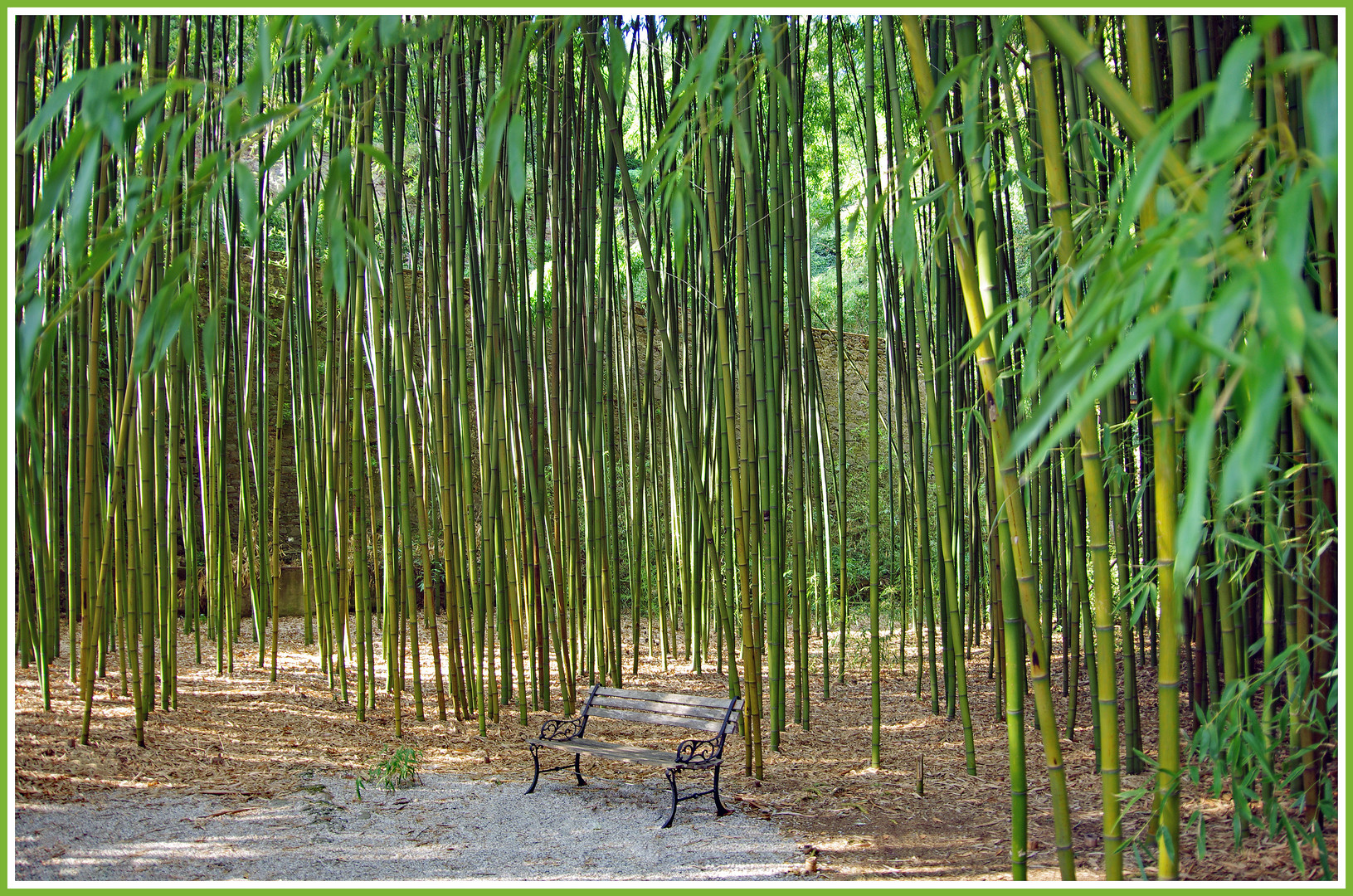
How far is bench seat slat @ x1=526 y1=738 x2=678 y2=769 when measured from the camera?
1979 millimetres

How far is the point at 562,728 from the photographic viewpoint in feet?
8.46

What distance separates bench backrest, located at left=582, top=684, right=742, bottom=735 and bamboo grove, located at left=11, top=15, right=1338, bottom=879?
0.10m

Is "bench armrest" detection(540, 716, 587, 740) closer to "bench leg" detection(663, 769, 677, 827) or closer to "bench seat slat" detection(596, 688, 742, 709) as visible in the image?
"bench seat slat" detection(596, 688, 742, 709)

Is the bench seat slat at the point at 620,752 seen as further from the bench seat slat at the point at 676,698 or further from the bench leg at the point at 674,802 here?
the bench seat slat at the point at 676,698

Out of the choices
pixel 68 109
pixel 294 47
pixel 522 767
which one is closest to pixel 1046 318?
pixel 294 47

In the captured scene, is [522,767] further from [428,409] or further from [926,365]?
[926,365]

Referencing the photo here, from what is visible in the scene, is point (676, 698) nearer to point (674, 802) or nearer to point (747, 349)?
point (674, 802)

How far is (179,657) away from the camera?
11.3ft

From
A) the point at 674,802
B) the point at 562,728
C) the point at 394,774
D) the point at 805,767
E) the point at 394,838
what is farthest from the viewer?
the point at 562,728

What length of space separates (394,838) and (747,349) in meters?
1.25

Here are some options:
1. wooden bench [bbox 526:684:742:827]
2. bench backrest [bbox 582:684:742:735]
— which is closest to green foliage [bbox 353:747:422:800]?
wooden bench [bbox 526:684:742:827]

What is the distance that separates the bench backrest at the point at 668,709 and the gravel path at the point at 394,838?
0.17 meters

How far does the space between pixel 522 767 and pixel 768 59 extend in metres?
1.80

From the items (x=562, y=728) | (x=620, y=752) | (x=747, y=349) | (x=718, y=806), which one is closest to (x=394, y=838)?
(x=620, y=752)
